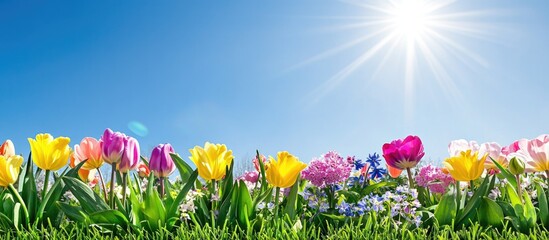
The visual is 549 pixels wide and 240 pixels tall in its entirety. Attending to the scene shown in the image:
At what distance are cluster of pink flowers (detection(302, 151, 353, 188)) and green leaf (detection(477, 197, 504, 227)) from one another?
1048 millimetres

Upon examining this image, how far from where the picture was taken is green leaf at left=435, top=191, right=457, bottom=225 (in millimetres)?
4207

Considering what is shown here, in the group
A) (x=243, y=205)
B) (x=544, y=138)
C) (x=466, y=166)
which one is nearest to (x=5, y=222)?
(x=243, y=205)

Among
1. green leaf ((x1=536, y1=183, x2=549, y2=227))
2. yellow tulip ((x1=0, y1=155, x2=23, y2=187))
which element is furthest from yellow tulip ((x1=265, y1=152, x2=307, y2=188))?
yellow tulip ((x1=0, y1=155, x2=23, y2=187))

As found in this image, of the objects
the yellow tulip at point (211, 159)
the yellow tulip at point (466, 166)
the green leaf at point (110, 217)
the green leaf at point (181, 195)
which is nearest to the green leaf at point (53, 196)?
the green leaf at point (110, 217)

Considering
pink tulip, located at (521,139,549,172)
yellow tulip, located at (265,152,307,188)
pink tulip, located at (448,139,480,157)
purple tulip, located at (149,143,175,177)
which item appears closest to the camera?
yellow tulip, located at (265,152,307,188)

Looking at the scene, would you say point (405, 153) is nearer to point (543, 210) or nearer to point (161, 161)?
point (543, 210)

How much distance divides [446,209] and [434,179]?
1014 mm

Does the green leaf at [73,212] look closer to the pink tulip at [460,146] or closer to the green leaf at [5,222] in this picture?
the green leaf at [5,222]

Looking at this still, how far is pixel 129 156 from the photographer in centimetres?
441

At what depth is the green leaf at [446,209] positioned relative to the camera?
166 inches

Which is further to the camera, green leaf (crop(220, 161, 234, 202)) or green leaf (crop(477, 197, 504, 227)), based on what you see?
green leaf (crop(220, 161, 234, 202))

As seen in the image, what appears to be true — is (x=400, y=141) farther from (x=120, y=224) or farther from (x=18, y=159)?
(x=18, y=159)

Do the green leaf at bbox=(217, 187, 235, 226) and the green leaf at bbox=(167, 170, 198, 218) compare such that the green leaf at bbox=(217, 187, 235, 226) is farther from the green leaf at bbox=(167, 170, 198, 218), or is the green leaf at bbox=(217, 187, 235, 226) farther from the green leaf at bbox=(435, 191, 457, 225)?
the green leaf at bbox=(435, 191, 457, 225)

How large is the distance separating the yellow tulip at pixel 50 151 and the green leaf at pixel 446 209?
2.90 metres
